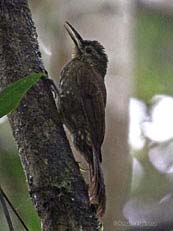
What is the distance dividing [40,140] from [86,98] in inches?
28.9

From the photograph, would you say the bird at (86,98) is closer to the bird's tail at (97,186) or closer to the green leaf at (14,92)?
the bird's tail at (97,186)

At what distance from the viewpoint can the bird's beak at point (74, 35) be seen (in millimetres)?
2121

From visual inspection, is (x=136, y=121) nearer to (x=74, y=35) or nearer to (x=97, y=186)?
(x=74, y=35)

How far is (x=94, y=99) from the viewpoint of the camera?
6.93ft

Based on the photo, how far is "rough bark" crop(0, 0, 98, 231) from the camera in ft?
4.50

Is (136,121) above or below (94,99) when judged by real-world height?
Answer: below

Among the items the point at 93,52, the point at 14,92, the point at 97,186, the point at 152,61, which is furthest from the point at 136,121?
the point at 14,92

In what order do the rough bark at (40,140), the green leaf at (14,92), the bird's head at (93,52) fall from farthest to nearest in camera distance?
1. the bird's head at (93,52)
2. the rough bark at (40,140)
3. the green leaf at (14,92)

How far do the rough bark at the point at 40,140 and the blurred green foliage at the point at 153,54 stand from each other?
2.00ft

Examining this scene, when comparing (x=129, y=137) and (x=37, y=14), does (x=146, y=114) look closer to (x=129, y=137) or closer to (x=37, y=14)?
(x=129, y=137)

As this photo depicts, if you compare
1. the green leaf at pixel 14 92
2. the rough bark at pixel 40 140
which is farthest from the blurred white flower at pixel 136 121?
the green leaf at pixel 14 92

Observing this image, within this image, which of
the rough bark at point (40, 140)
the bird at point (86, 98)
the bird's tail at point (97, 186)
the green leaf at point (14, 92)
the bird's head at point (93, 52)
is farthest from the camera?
the bird's head at point (93, 52)

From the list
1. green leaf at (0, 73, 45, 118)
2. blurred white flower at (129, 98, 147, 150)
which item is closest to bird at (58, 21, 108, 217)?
blurred white flower at (129, 98, 147, 150)

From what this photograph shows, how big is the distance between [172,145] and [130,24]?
447 millimetres
